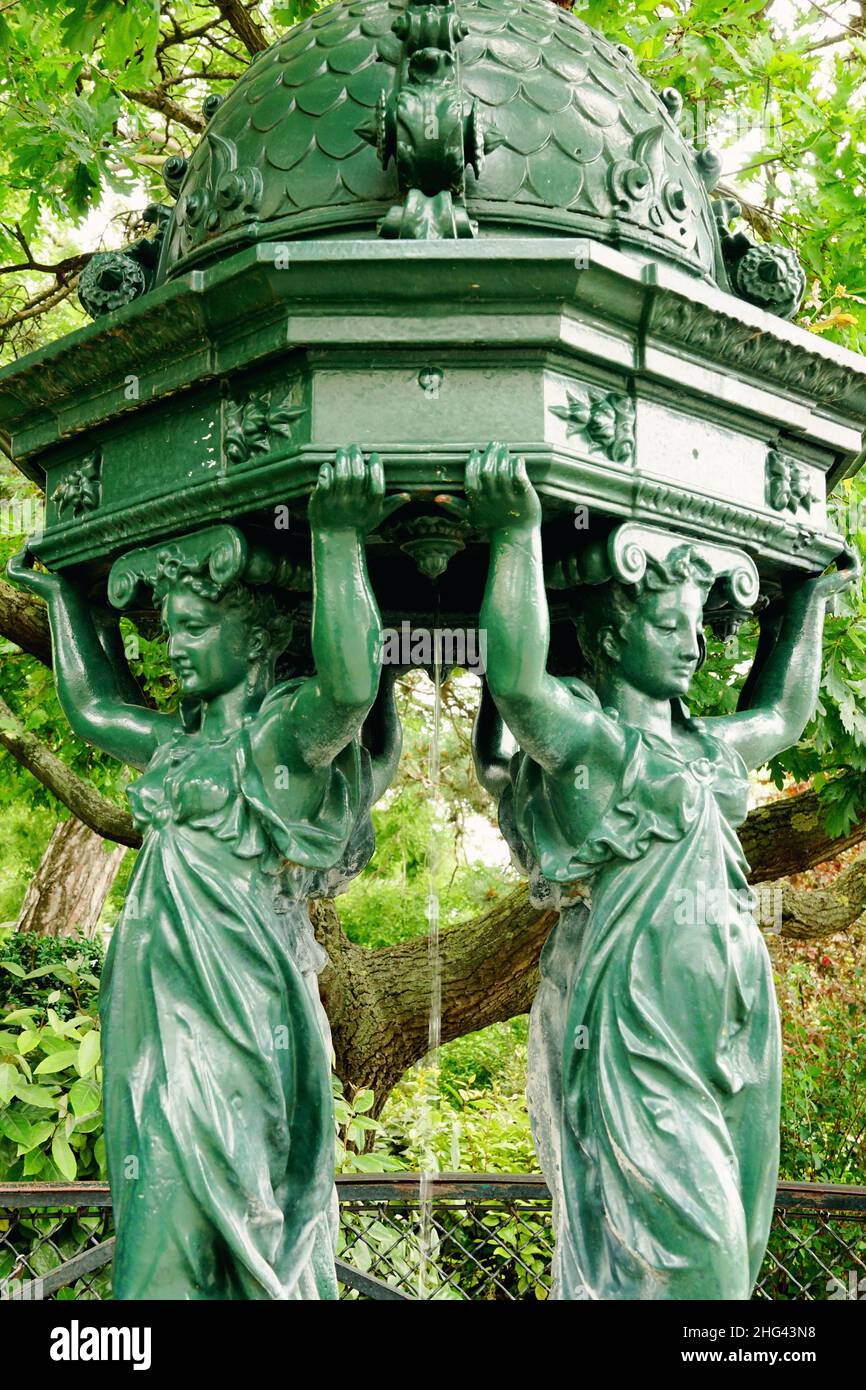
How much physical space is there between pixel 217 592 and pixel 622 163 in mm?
1264

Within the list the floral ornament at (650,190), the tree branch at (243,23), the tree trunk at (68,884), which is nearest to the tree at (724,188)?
the tree branch at (243,23)

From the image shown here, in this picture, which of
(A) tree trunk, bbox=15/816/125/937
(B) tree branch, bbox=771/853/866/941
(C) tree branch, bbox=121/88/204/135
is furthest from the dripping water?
(C) tree branch, bbox=121/88/204/135

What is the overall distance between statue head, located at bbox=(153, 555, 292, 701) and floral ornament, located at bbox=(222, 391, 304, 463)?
11.2 inches

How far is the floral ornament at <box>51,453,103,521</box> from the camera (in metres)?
3.21

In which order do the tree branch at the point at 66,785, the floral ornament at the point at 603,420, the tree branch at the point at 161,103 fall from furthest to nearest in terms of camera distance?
the tree branch at the point at 161,103 < the tree branch at the point at 66,785 < the floral ornament at the point at 603,420

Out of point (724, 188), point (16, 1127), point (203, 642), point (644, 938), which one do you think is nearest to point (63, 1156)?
point (16, 1127)

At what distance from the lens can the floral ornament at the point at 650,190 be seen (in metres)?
2.94

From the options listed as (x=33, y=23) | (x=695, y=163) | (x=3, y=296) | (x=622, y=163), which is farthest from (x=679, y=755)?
(x=3, y=296)

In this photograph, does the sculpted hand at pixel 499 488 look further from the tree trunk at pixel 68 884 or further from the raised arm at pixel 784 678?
the tree trunk at pixel 68 884

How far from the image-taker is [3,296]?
27.1 feet

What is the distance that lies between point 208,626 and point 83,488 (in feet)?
1.63

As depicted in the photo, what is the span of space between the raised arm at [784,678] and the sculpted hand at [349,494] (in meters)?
0.99

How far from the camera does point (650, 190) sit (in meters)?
2.99
